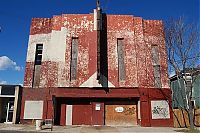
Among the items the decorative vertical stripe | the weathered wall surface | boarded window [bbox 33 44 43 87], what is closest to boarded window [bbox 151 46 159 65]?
the weathered wall surface

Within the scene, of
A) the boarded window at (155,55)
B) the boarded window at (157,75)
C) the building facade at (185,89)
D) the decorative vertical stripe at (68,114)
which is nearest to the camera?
the building facade at (185,89)

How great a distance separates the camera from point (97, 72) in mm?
25500

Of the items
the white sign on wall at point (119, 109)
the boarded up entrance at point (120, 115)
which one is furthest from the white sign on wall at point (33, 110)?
the white sign on wall at point (119, 109)

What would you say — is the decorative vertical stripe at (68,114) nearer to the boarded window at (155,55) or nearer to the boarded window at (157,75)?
the boarded window at (157,75)

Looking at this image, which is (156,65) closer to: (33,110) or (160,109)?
(160,109)

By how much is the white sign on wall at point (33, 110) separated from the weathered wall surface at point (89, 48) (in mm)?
1936

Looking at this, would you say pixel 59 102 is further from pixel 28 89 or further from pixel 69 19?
pixel 69 19

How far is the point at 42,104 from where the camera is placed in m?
26.0

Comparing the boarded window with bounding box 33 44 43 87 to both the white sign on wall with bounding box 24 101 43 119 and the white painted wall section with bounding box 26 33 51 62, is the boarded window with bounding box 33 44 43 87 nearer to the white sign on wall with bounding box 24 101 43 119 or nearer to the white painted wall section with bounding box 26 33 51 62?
the white painted wall section with bounding box 26 33 51 62

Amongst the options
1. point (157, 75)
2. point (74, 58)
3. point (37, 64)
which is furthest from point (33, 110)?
point (157, 75)

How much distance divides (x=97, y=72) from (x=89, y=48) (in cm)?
295

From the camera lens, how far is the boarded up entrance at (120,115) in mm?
26516

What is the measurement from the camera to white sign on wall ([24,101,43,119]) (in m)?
25.9

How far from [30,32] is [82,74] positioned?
7681mm
